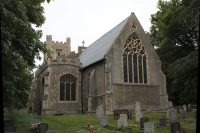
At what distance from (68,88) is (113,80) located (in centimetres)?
579

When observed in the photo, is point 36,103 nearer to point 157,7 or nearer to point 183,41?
point 183,41

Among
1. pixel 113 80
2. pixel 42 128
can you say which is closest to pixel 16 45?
pixel 42 128

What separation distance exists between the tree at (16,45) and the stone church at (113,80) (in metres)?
9.53

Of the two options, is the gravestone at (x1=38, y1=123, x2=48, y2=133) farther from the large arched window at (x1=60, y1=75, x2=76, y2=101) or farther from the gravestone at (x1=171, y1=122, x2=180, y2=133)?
the large arched window at (x1=60, y1=75, x2=76, y2=101)

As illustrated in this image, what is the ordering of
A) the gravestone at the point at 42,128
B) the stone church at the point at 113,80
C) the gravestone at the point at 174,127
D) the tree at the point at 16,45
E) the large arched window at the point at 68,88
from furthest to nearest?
1. the large arched window at the point at 68,88
2. the stone church at the point at 113,80
3. the gravestone at the point at 42,128
4. the gravestone at the point at 174,127
5. the tree at the point at 16,45

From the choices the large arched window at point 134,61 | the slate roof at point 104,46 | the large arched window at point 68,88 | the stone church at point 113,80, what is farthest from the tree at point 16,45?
the large arched window at point 134,61

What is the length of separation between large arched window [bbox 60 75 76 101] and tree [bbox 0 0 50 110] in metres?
10.5

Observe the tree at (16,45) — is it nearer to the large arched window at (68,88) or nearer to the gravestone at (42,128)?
the gravestone at (42,128)

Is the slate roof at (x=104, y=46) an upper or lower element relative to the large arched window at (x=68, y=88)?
upper

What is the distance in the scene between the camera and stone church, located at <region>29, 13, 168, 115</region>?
20703 mm

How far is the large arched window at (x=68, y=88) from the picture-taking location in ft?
74.6

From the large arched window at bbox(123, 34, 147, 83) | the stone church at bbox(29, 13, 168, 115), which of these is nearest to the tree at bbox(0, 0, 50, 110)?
the stone church at bbox(29, 13, 168, 115)

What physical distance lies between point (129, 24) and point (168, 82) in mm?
11774

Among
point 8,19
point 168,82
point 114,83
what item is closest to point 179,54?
point 168,82
